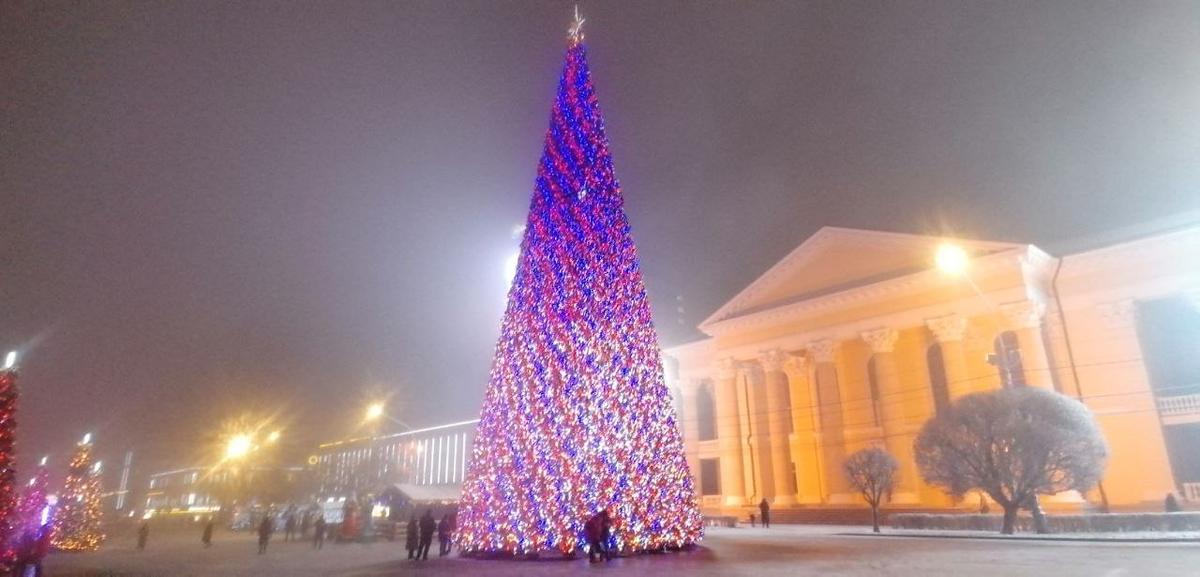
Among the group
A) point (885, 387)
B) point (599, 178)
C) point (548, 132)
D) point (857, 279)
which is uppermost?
point (857, 279)

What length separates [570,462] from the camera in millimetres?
10938

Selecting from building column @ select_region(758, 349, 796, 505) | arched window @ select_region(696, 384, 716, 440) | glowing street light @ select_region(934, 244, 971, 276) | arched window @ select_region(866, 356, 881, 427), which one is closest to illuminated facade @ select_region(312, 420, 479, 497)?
arched window @ select_region(696, 384, 716, 440)

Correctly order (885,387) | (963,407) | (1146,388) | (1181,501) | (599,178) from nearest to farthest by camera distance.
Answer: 1. (599,178)
2. (963,407)
3. (1181,501)
4. (1146,388)
5. (885,387)

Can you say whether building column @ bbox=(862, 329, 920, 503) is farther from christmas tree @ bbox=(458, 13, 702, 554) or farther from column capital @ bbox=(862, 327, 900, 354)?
christmas tree @ bbox=(458, 13, 702, 554)

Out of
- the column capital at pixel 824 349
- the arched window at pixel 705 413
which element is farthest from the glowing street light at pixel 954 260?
the arched window at pixel 705 413

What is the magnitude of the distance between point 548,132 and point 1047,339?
2436 cm

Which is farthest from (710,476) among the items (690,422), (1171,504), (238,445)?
(238,445)

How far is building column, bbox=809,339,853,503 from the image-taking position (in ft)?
96.6

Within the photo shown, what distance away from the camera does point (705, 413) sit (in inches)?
1566

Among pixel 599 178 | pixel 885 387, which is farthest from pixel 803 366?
pixel 599 178

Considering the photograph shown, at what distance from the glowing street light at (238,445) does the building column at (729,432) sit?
3194 cm

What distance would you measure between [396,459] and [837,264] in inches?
2067

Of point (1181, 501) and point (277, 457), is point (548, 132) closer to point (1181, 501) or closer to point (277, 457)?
point (1181, 501)

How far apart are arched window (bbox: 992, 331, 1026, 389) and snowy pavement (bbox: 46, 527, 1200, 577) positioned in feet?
37.8
